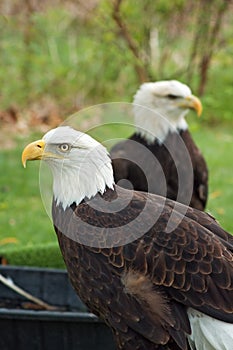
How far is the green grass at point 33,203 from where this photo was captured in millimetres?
4844

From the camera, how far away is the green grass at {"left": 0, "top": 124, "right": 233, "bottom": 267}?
484cm

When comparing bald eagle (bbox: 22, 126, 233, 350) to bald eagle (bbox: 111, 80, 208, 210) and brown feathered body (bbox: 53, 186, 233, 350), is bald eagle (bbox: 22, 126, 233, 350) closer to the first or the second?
brown feathered body (bbox: 53, 186, 233, 350)

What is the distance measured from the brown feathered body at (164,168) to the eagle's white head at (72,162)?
1526 mm

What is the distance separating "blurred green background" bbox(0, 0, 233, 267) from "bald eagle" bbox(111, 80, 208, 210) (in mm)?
2576

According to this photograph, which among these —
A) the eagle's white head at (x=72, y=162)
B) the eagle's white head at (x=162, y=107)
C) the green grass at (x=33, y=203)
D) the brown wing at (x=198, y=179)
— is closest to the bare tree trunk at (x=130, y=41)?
the green grass at (x=33, y=203)

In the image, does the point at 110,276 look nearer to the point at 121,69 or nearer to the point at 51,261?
the point at 51,261

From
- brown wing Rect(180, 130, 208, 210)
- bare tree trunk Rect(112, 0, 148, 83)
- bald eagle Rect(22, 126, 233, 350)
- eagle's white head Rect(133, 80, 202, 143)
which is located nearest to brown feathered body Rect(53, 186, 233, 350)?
bald eagle Rect(22, 126, 233, 350)

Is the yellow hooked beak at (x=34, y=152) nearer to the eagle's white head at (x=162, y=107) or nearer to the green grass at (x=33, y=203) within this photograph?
the green grass at (x=33, y=203)

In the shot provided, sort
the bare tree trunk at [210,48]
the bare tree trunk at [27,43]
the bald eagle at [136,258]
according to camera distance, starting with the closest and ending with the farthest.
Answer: the bald eagle at [136,258] → the bare tree trunk at [210,48] → the bare tree trunk at [27,43]

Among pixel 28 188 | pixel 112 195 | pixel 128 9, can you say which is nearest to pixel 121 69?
pixel 128 9

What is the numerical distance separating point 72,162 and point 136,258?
502mm

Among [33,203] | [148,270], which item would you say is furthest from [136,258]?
[33,203]

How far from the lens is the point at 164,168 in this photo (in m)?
4.85

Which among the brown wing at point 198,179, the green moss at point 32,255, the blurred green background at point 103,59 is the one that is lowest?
the green moss at point 32,255
